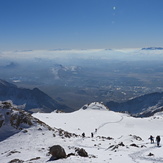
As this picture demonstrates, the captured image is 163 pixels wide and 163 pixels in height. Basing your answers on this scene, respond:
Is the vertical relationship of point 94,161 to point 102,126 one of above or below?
above

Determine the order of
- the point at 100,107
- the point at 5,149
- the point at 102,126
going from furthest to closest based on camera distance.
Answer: the point at 100,107 → the point at 102,126 → the point at 5,149

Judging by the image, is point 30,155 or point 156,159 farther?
point 30,155

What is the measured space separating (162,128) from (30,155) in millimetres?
48374

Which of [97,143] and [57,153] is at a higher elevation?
[57,153]

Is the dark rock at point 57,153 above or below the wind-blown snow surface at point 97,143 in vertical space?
above

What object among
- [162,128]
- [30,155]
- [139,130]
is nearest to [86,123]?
[139,130]

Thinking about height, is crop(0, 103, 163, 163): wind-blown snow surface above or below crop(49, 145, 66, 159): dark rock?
below

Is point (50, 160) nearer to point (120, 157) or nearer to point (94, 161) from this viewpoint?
point (94, 161)

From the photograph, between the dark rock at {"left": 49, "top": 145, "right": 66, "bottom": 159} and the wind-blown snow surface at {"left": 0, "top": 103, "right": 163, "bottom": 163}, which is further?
the wind-blown snow surface at {"left": 0, "top": 103, "right": 163, "bottom": 163}

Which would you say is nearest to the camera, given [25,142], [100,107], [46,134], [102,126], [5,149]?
[5,149]

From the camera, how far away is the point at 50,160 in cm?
2273

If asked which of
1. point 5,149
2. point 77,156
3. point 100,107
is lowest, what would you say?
point 100,107

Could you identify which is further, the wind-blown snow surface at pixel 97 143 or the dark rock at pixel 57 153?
the wind-blown snow surface at pixel 97 143

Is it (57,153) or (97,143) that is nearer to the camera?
(57,153)
